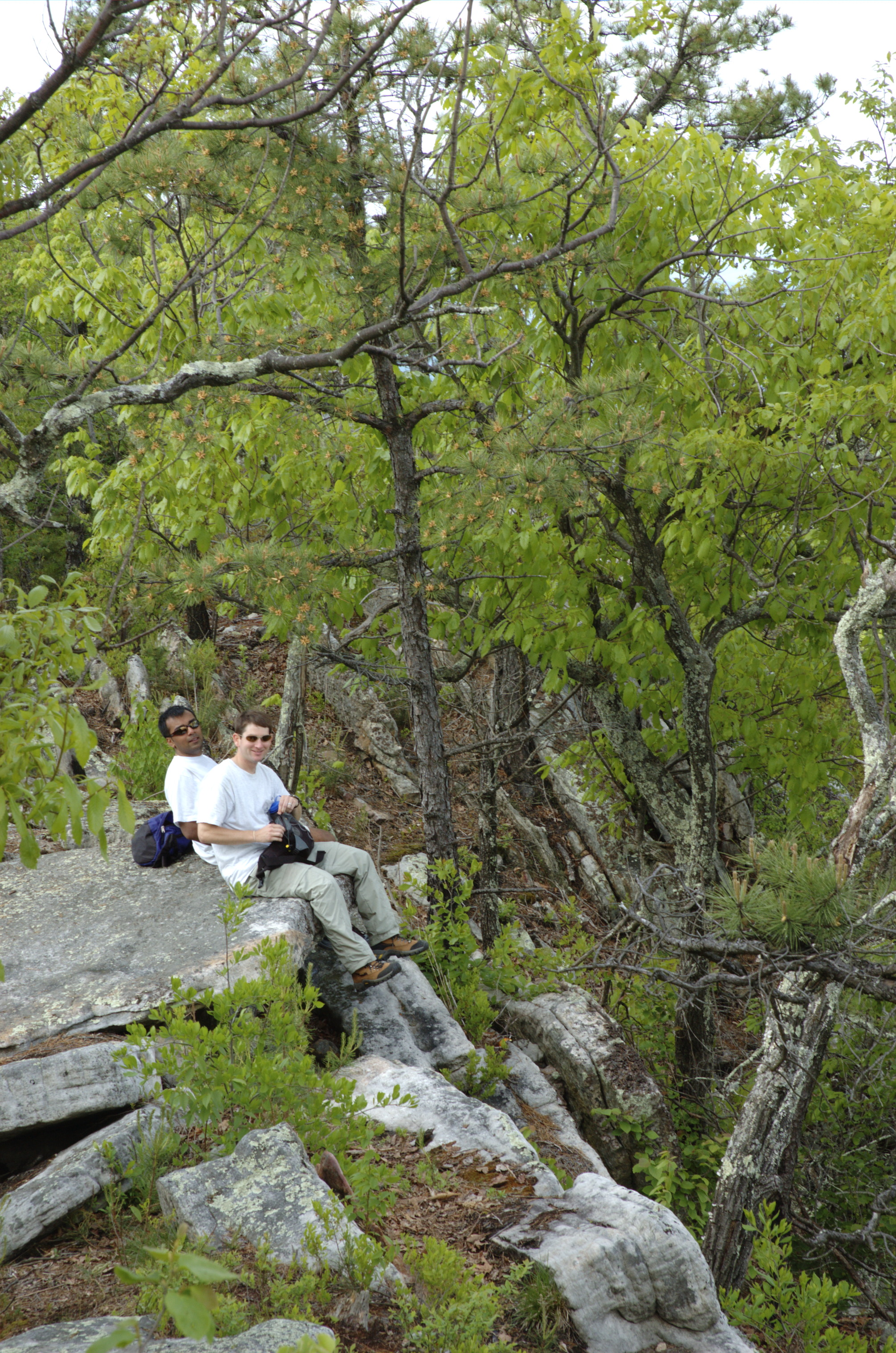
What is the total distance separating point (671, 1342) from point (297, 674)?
530 cm

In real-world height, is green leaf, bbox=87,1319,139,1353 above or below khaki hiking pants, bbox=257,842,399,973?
above

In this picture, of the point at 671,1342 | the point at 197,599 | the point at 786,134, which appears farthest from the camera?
the point at 786,134

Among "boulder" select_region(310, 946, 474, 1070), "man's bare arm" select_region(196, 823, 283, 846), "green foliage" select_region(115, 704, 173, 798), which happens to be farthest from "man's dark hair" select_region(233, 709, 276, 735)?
"green foliage" select_region(115, 704, 173, 798)

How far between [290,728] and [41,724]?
5400mm

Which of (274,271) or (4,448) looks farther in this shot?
(274,271)

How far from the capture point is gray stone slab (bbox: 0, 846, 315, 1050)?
187 inches

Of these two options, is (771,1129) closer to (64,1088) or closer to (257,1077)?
(257,1077)

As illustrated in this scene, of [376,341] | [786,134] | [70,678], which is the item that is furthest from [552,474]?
[70,678]

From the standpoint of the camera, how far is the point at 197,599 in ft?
18.7

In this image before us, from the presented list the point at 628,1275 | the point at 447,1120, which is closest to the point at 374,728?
the point at 447,1120

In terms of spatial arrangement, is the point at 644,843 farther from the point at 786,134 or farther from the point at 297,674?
the point at 786,134

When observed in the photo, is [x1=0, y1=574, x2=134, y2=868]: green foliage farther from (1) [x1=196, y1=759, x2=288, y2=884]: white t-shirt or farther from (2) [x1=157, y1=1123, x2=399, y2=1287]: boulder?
(1) [x1=196, y1=759, x2=288, y2=884]: white t-shirt

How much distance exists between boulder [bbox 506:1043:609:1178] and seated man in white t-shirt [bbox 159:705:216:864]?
2.58m

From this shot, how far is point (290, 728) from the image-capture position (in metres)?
7.70
